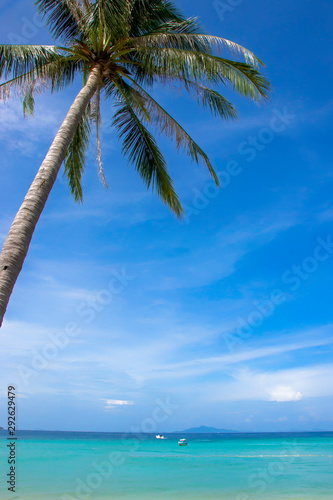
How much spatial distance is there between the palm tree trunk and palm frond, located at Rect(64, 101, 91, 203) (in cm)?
243

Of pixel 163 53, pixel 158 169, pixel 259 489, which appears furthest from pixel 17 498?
pixel 163 53

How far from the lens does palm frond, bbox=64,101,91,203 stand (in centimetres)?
882

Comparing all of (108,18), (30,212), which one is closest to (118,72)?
(108,18)

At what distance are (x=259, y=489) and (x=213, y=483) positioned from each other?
8.12 feet

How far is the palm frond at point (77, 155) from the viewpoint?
8.82 m

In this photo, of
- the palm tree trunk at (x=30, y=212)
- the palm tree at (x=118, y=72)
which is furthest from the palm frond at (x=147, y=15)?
the palm tree trunk at (x=30, y=212)

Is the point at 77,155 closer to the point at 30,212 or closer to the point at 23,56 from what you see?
the point at 23,56

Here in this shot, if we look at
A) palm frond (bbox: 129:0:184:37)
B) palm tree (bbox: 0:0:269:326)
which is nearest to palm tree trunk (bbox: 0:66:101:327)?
palm tree (bbox: 0:0:269:326)

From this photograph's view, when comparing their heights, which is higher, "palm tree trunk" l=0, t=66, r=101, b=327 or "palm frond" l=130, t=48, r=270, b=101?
"palm frond" l=130, t=48, r=270, b=101

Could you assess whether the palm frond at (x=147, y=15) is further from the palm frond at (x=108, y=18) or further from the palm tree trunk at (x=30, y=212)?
the palm tree trunk at (x=30, y=212)

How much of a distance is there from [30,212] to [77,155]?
4.62 meters

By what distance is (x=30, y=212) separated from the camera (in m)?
4.74

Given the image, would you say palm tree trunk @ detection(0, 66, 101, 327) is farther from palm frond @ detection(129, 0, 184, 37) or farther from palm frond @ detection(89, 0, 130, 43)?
palm frond @ detection(129, 0, 184, 37)

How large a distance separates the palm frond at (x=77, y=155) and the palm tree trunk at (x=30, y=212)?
2.43 metres
